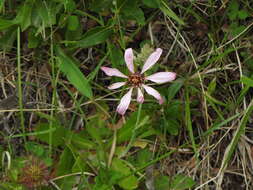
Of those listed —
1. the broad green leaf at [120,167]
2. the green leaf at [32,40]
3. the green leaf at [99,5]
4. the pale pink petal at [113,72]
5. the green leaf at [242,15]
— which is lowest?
the broad green leaf at [120,167]

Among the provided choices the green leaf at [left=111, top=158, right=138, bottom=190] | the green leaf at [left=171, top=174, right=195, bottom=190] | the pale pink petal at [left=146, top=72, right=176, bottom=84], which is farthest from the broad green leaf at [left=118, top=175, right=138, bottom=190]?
the pale pink petal at [left=146, top=72, right=176, bottom=84]

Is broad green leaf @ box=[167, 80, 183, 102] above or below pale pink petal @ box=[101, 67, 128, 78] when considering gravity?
below

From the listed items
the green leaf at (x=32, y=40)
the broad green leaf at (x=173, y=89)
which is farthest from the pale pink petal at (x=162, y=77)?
the green leaf at (x=32, y=40)

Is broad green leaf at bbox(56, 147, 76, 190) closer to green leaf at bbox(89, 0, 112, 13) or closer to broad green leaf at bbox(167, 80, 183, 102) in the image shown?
broad green leaf at bbox(167, 80, 183, 102)

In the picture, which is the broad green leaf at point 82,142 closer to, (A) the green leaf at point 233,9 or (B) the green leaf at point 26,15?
(B) the green leaf at point 26,15

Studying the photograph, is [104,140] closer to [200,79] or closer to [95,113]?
[95,113]

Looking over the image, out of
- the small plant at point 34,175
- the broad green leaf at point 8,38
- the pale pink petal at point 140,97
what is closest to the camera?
the pale pink petal at point 140,97

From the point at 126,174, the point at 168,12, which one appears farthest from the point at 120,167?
the point at 168,12
